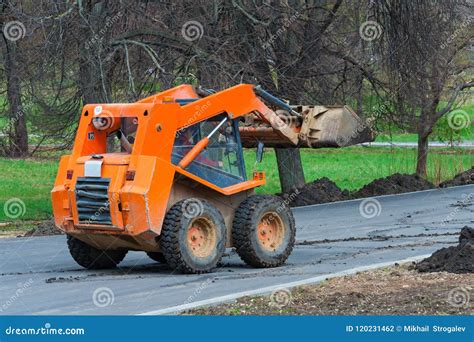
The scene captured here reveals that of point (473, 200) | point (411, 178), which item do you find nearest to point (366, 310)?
point (473, 200)

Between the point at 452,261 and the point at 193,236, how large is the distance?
3292 millimetres

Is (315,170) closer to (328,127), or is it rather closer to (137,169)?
(328,127)

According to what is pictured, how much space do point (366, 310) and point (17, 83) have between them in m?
15.4

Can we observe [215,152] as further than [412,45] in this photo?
No

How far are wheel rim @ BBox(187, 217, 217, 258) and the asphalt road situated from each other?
34cm

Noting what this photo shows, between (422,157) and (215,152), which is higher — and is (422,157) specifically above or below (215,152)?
below

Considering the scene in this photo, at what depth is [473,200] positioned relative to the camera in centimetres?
2198

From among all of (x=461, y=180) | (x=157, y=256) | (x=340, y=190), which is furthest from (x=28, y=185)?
(x=157, y=256)

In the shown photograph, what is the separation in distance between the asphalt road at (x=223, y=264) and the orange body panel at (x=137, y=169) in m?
0.64

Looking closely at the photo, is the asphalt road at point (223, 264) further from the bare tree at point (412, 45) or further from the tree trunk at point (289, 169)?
the tree trunk at point (289, 169)

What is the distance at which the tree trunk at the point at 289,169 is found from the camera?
26.1m

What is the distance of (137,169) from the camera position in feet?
42.5

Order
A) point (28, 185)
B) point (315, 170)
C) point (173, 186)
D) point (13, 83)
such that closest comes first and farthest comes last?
point (173, 186) < point (13, 83) < point (28, 185) < point (315, 170)

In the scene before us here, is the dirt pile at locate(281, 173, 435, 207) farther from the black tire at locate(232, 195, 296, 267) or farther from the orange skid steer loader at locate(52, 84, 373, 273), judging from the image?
the orange skid steer loader at locate(52, 84, 373, 273)
